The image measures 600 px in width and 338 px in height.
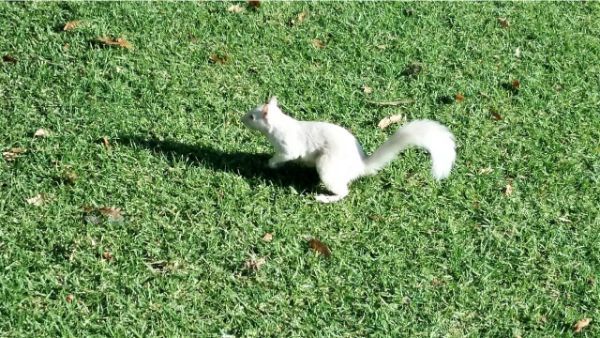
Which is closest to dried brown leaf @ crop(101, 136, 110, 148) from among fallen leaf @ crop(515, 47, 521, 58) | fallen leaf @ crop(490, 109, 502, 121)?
fallen leaf @ crop(490, 109, 502, 121)

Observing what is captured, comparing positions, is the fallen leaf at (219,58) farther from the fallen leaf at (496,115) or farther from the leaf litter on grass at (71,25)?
the fallen leaf at (496,115)

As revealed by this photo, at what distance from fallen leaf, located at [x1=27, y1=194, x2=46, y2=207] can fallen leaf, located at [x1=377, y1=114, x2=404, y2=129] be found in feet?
8.32

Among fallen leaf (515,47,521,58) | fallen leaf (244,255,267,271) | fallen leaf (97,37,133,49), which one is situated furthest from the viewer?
fallen leaf (515,47,521,58)

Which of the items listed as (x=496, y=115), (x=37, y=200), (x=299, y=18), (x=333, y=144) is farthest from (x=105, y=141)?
(x=496, y=115)

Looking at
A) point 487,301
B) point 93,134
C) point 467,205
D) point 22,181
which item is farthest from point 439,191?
point 22,181

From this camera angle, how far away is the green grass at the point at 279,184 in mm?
4477

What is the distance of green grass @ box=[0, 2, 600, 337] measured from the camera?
4477 mm

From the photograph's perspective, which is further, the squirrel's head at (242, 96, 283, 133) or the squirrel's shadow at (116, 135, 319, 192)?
the squirrel's shadow at (116, 135, 319, 192)

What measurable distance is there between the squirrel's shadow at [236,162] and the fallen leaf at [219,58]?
3.76 ft

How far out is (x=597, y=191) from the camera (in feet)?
19.0

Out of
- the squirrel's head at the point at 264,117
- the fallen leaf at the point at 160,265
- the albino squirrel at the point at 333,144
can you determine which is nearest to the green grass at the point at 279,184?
the fallen leaf at the point at 160,265

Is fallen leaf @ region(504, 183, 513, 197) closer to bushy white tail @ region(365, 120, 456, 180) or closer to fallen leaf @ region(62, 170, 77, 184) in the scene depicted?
bushy white tail @ region(365, 120, 456, 180)

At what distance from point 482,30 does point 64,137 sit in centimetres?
409

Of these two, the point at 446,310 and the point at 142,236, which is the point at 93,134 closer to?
the point at 142,236
